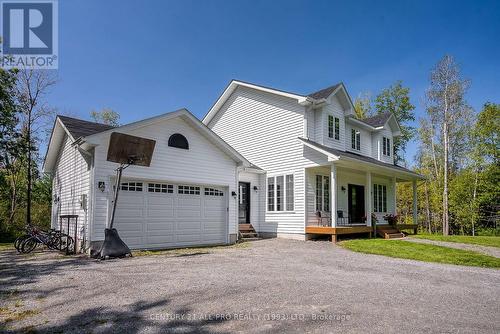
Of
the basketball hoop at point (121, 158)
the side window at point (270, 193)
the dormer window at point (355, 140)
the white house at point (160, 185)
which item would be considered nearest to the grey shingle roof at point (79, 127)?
the white house at point (160, 185)

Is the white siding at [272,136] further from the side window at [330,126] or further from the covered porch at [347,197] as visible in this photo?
the side window at [330,126]

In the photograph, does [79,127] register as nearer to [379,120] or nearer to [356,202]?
[356,202]

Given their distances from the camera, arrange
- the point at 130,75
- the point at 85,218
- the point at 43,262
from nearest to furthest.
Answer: the point at 43,262, the point at 85,218, the point at 130,75

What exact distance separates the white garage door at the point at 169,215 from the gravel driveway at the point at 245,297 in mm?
2203

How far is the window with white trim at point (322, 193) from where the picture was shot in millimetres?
14586

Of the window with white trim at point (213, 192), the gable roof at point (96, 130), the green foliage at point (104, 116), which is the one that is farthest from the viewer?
the green foliage at point (104, 116)

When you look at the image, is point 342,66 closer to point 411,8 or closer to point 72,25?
point 411,8

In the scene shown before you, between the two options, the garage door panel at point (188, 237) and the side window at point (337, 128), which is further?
the side window at point (337, 128)

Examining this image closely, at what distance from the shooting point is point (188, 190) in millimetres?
11477

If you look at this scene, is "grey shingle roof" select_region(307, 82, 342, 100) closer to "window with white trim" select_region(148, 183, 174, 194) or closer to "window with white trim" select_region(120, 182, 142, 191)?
"window with white trim" select_region(148, 183, 174, 194)

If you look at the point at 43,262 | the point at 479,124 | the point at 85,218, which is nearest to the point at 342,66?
the point at 479,124

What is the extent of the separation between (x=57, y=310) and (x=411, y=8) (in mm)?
16333

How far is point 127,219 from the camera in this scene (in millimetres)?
9906

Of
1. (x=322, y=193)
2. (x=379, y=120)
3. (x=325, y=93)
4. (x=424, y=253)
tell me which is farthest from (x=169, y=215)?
(x=379, y=120)
